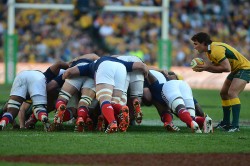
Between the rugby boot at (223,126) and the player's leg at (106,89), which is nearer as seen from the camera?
the player's leg at (106,89)

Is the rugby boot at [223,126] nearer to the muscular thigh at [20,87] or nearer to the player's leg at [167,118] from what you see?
the player's leg at [167,118]

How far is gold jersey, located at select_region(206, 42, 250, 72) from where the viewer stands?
12.4m

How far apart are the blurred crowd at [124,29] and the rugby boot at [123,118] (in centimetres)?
1883

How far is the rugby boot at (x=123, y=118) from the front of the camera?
1116cm

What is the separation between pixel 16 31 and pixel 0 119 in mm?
20182

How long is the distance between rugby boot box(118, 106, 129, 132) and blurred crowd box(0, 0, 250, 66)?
18.8 metres

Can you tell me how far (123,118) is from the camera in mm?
11242

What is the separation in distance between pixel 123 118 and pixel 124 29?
20.8 metres

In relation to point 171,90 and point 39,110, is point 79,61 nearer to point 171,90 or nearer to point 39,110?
point 39,110

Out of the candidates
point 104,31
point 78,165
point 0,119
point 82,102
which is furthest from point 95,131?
point 104,31

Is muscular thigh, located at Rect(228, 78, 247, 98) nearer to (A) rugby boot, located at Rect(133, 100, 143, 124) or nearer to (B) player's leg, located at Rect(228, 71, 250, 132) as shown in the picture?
(B) player's leg, located at Rect(228, 71, 250, 132)

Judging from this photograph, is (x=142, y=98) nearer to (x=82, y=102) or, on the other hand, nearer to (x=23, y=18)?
(x=82, y=102)

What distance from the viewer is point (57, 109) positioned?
1154 centimetres

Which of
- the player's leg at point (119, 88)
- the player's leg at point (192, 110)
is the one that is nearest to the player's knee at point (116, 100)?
the player's leg at point (119, 88)
